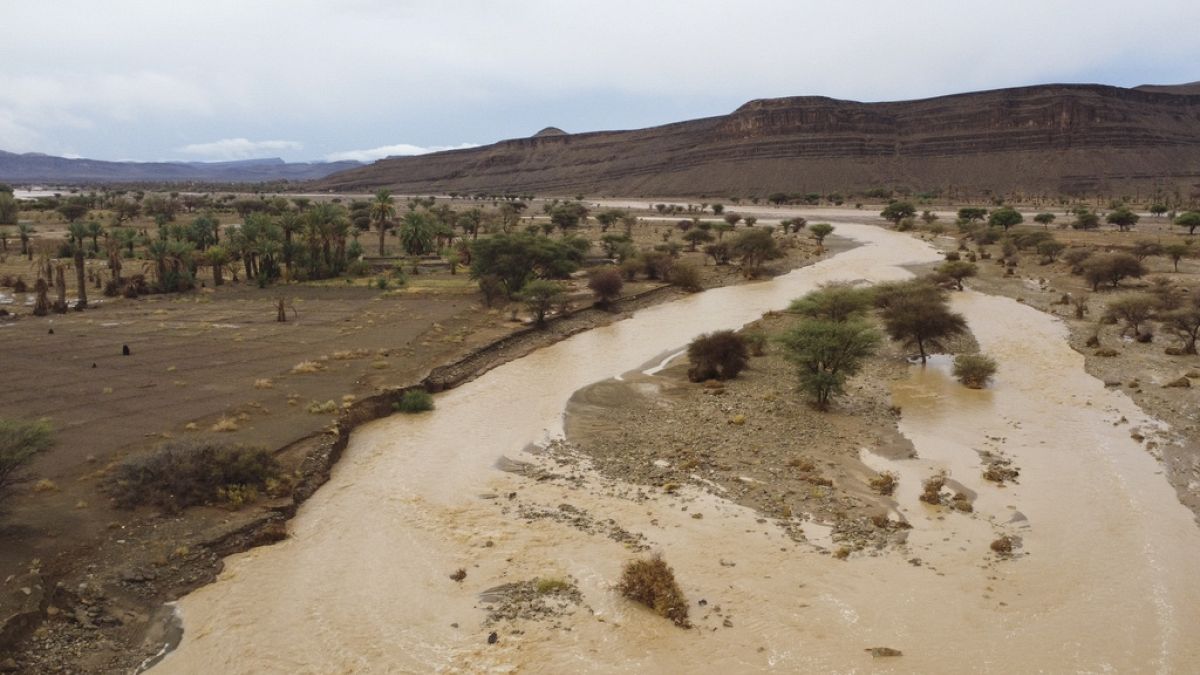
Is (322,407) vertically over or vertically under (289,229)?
under

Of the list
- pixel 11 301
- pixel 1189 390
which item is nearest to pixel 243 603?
pixel 1189 390

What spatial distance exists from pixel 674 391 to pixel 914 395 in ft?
27.0

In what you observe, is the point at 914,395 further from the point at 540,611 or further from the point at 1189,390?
the point at 540,611

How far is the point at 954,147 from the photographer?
16950 centimetres

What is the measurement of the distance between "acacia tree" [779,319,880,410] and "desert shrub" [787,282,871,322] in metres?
8.06

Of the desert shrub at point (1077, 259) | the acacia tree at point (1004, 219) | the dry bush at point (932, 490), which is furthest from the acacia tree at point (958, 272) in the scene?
the dry bush at point (932, 490)

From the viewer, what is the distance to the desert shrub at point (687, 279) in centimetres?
5078

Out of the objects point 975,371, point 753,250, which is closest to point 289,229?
point 753,250

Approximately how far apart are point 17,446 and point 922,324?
28.8m

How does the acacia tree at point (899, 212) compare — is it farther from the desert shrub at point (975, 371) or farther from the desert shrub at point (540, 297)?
the desert shrub at point (975, 371)

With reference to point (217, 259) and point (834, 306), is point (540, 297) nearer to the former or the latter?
point (834, 306)

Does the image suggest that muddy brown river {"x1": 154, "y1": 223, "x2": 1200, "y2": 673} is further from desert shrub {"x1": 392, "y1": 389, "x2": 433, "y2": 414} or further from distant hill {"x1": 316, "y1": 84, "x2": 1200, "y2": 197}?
distant hill {"x1": 316, "y1": 84, "x2": 1200, "y2": 197}

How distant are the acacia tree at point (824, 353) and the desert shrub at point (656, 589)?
11.9 m

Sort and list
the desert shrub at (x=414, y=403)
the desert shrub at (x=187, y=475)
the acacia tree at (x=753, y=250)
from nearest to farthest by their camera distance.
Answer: the desert shrub at (x=187, y=475) < the desert shrub at (x=414, y=403) < the acacia tree at (x=753, y=250)
